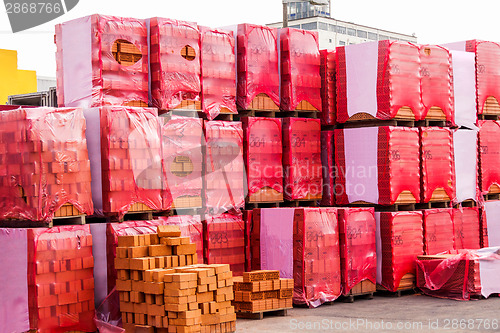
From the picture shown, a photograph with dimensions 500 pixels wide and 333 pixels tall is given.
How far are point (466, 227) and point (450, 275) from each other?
5.75 feet

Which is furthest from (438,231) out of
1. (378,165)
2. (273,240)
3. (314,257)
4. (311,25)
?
(311,25)

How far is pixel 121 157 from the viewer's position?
909 cm

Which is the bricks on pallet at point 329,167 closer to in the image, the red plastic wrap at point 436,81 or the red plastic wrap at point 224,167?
the red plastic wrap at point 436,81

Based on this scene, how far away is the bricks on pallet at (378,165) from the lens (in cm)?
1116

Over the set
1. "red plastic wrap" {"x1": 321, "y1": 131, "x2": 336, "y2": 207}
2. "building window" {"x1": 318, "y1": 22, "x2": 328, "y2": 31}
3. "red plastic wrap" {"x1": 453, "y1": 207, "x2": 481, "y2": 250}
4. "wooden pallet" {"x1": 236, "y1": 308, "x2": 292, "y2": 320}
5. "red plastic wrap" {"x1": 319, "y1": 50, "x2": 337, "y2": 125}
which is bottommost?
"wooden pallet" {"x1": 236, "y1": 308, "x2": 292, "y2": 320}

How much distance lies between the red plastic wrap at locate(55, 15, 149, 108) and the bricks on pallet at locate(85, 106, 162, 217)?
17.5 inches

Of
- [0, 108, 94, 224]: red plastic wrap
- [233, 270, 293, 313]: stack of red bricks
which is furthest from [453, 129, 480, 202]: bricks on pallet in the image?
[0, 108, 94, 224]: red plastic wrap

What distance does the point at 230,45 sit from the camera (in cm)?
1075

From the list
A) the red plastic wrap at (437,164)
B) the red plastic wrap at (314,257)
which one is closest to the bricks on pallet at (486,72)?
the red plastic wrap at (437,164)

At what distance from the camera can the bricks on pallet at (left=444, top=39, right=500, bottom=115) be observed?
41.8ft

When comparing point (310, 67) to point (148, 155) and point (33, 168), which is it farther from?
point (33, 168)

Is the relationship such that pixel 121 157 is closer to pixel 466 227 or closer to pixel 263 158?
pixel 263 158

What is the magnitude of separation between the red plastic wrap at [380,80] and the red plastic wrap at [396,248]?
158 centimetres

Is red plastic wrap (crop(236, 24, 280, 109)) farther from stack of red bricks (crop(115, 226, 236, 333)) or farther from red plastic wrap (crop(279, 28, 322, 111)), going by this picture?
stack of red bricks (crop(115, 226, 236, 333))
